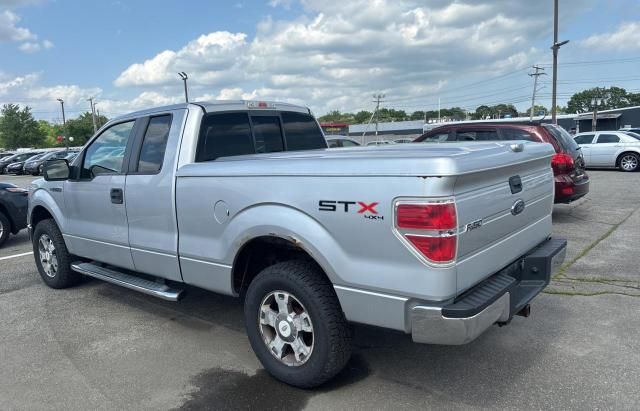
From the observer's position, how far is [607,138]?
61.5 feet

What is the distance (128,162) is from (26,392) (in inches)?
78.3

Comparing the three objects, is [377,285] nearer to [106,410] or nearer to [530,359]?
[530,359]

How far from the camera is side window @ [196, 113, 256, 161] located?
4.11 metres

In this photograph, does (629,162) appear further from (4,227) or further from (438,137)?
(4,227)

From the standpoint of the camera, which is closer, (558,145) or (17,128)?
(558,145)

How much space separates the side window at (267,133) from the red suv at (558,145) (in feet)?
15.7

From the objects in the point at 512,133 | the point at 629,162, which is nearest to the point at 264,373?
the point at 512,133

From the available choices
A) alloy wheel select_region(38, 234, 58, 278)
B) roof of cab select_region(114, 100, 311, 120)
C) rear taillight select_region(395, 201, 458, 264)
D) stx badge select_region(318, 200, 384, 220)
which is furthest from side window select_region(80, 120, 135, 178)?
rear taillight select_region(395, 201, 458, 264)

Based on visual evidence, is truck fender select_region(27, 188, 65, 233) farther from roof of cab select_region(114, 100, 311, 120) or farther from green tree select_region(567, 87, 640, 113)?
green tree select_region(567, 87, 640, 113)

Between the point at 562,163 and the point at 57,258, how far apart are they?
745 centimetres

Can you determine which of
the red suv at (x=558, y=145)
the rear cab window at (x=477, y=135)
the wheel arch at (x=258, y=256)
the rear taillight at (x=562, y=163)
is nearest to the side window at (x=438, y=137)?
the rear cab window at (x=477, y=135)

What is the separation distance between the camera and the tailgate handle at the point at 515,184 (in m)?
3.21

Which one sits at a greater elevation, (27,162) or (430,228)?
(430,228)

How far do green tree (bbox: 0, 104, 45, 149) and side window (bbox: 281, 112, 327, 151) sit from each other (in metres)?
82.1
